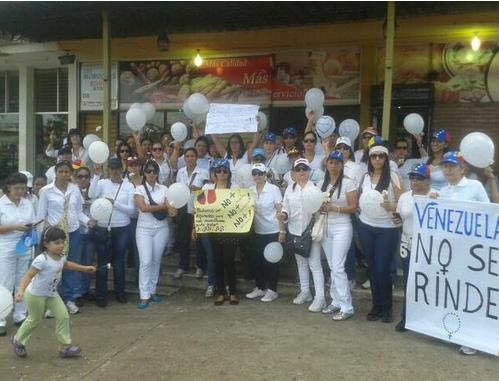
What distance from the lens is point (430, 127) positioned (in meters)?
8.98

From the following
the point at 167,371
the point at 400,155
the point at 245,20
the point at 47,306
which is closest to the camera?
the point at 167,371

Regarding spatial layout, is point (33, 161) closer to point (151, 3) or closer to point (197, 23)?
point (197, 23)

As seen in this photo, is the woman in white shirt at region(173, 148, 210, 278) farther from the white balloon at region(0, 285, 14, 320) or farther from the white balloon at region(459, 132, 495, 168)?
the white balloon at region(459, 132, 495, 168)

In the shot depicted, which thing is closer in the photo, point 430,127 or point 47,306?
point 47,306

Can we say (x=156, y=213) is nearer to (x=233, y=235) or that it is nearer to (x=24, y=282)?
(x=233, y=235)

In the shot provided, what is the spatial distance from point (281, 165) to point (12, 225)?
3130 millimetres

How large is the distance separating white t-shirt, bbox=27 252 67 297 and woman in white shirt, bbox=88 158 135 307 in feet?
5.06

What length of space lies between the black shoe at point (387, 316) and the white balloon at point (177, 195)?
247 centimetres

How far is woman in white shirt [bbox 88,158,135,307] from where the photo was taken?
6.35m

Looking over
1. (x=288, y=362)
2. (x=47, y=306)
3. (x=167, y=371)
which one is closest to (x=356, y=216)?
(x=288, y=362)

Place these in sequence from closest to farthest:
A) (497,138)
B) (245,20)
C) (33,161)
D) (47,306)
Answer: (47,306) < (497,138) < (245,20) < (33,161)

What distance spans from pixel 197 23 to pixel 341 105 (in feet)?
9.40

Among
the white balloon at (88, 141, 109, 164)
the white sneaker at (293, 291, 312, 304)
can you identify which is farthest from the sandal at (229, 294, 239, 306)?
the white balloon at (88, 141, 109, 164)

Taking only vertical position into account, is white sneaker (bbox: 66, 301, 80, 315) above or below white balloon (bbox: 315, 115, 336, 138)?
below
